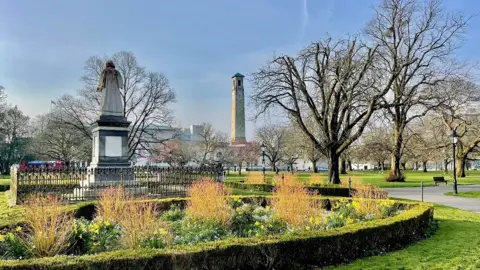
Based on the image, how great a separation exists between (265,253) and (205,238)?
212 centimetres

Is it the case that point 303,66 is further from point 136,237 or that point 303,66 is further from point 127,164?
point 136,237

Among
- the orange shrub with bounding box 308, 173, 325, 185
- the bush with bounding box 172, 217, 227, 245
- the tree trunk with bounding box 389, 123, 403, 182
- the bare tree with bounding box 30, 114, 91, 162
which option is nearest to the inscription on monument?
the bush with bounding box 172, 217, 227, 245

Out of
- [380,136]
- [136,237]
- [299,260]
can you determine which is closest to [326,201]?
[299,260]

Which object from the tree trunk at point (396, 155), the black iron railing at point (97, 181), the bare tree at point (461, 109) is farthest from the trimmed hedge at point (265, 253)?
the tree trunk at point (396, 155)

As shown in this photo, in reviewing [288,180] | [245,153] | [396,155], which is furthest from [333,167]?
[245,153]

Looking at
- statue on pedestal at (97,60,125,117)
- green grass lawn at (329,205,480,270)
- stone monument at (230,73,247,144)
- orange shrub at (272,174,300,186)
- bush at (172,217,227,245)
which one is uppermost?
stone monument at (230,73,247,144)

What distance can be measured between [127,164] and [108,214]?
9.64 meters

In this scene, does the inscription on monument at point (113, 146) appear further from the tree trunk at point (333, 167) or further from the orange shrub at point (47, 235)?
the tree trunk at point (333, 167)

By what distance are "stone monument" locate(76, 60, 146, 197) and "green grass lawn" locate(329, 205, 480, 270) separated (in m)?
12.1

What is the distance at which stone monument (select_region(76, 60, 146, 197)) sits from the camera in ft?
56.2

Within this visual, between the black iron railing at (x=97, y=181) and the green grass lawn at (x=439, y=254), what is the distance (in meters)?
10.9

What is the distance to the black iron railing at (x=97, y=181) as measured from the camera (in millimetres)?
16188

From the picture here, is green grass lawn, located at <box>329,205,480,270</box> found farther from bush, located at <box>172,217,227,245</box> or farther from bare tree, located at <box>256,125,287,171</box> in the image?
bare tree, located at <box>256,125,287,171</box>

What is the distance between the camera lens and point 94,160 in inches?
734
